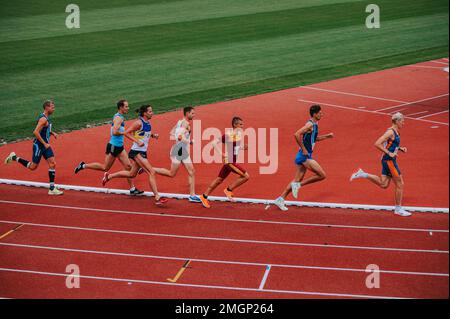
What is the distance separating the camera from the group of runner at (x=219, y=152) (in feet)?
41.6

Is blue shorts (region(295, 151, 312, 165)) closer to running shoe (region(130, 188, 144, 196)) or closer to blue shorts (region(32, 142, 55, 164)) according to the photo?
running shoe (region(130, 188, 144, 196))

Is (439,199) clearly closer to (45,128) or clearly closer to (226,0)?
(45,128)

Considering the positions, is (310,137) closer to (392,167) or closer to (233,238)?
(392,167)

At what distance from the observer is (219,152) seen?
13.5 m

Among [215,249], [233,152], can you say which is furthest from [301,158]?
[215,249]

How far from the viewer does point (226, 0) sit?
42781 mm

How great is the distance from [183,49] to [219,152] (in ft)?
56.2

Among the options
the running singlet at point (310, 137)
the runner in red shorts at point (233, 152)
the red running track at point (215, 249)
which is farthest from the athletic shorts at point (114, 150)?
the running singlet at point (310, 137)

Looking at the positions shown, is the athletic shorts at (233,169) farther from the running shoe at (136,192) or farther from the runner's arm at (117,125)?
the runner's arm at (117,125)

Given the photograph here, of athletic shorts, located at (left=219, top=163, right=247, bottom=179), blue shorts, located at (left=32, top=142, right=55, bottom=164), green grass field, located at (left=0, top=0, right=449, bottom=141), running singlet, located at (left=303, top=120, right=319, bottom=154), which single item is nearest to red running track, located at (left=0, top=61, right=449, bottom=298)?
athletic shorts, located at (left=219, top=163, right=247, bottom=179)

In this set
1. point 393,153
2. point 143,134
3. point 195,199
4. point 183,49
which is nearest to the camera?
point 393,153

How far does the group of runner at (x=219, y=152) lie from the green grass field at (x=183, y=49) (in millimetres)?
5289

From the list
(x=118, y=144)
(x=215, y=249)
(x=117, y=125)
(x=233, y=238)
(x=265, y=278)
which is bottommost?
(x=265, y=278)

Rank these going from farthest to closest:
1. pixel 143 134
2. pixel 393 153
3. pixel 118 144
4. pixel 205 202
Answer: pixel 118 144 < pixel 143 134 < pixel 205 202 < pixel 393 153
